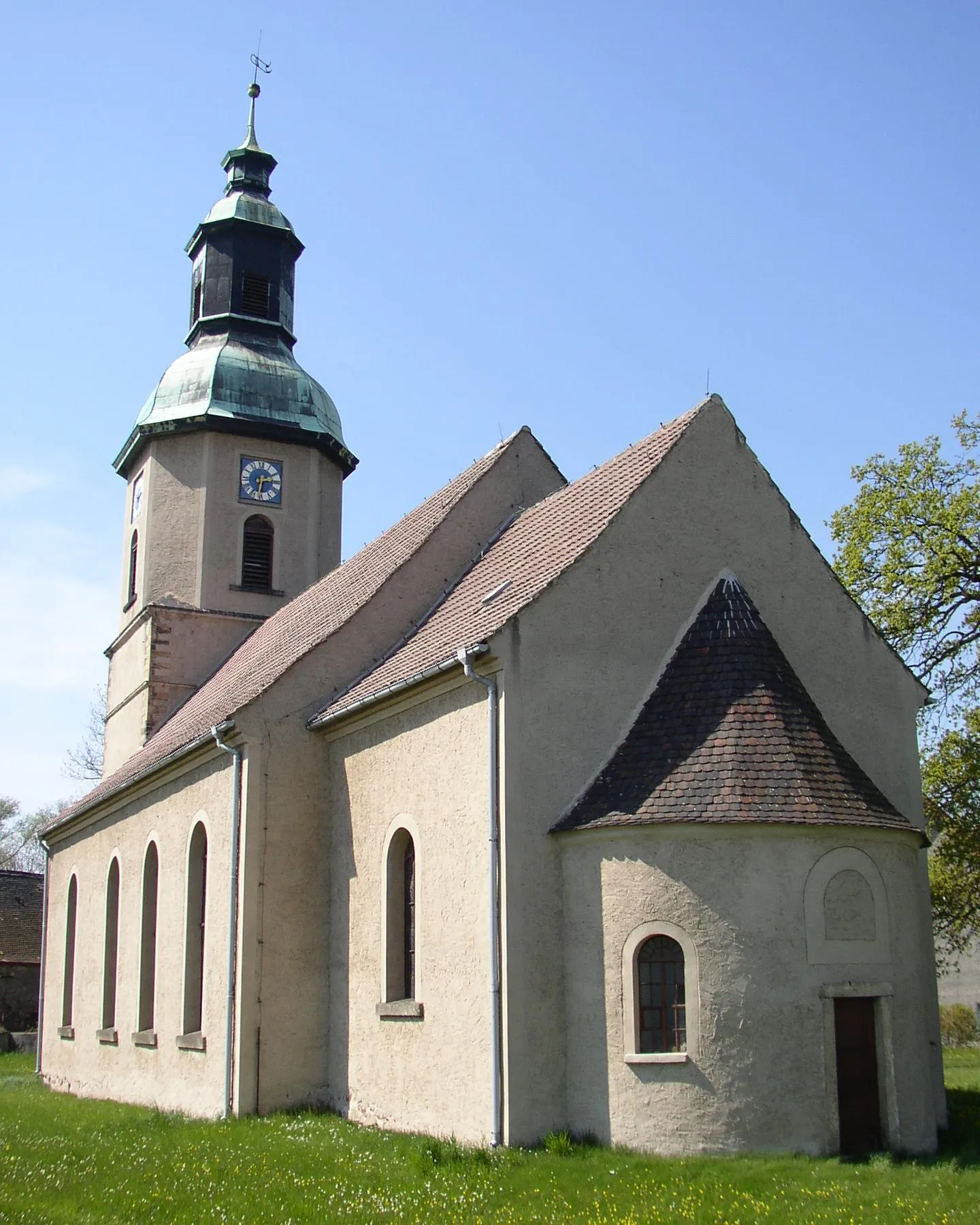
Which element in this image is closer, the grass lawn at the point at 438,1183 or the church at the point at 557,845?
the grass lawn at the point at 438,1183

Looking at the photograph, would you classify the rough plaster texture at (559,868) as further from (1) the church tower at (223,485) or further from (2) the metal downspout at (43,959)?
(2) the metal downspout at (43,959)

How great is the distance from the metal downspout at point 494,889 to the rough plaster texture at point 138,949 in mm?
5288

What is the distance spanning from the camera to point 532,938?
45.6ft

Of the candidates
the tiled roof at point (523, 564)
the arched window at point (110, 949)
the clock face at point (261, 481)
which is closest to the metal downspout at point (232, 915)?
the tiled roof at point (523, 564)

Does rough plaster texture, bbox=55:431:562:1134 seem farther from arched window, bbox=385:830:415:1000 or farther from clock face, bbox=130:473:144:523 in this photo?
clock face, bbox=130:473:144:523

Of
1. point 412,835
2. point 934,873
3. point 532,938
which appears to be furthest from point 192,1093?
point 934,873

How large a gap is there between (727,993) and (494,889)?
8.50ft

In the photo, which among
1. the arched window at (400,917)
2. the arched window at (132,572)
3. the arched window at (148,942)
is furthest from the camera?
the arched window at (132,572)

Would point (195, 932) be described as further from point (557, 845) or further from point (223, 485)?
point (223, 485)

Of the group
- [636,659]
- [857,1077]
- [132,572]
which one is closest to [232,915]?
[636,659]

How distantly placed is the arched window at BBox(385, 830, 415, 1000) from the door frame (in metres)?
5.13

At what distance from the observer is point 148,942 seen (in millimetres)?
21812

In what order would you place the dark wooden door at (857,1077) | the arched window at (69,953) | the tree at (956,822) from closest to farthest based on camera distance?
the dark wooden door at (857,1077) → the tree at (956,822) → the arched window at (69,953)

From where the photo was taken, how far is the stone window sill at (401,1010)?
15125mm
